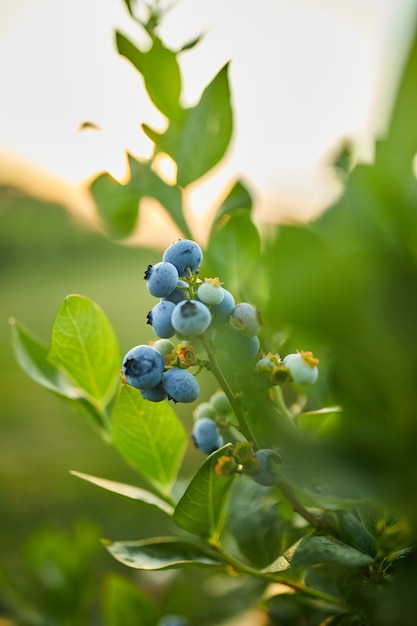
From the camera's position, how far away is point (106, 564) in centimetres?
183

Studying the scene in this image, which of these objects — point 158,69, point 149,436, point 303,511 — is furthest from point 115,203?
point 303,511

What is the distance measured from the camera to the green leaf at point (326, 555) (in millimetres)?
360

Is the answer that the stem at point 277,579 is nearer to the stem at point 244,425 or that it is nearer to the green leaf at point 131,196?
the stem at point 244,425

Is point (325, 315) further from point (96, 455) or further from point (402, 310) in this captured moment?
point (96, 455)

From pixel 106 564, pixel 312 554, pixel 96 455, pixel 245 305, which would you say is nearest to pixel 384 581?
pixel 312 554

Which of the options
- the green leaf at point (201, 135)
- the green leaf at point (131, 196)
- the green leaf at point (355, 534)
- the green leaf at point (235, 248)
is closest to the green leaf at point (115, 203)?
the green leaf at point (131, 196)

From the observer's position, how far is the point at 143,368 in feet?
1.35

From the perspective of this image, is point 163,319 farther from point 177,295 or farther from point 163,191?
point 163,191

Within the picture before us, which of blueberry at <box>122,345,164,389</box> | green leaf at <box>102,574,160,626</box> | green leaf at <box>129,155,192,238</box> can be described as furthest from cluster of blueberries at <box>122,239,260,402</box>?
green leaf at <box>102,574,160,626</box>

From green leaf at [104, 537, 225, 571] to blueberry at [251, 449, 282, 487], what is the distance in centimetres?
11

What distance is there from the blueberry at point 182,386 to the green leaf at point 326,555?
0.38 ft

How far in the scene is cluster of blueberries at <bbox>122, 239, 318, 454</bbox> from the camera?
0.41 meters

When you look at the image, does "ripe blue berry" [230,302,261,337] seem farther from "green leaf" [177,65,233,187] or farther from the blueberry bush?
"green leaf" [177,65,233,187]

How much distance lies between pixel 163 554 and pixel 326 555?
0.18m
